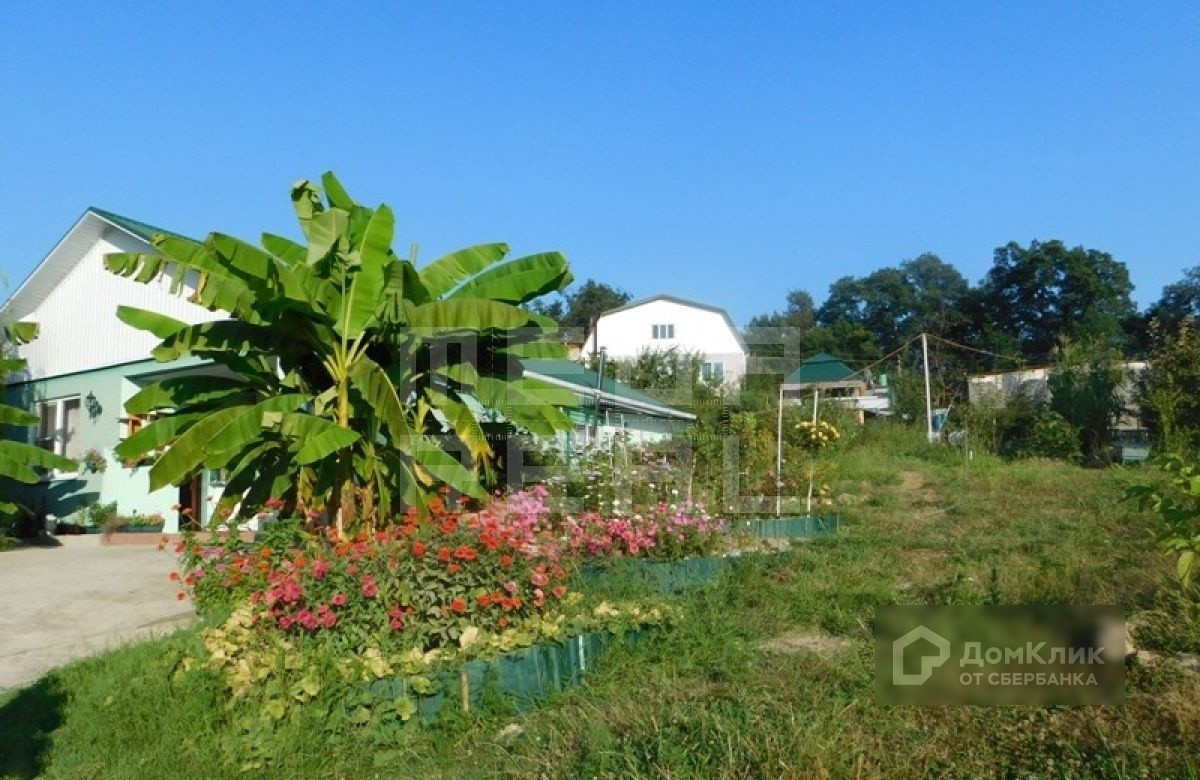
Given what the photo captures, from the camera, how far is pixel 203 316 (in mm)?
13492

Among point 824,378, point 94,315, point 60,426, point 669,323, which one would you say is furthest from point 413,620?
point 669,323

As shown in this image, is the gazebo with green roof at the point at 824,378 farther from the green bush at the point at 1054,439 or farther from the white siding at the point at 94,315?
the white siding at the point at 94,315

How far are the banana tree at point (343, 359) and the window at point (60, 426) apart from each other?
31.6 feet

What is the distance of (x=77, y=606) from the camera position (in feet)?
29.7

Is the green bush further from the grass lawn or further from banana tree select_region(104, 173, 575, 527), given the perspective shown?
banana tree select_region(104, 173, 575, 527)

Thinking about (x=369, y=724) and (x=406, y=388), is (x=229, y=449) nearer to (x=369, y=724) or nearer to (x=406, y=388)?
(x=406, y=388)

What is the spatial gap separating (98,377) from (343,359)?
9.93 metres

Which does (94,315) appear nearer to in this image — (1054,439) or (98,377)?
(98,377)

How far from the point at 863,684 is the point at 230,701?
11.3 ft

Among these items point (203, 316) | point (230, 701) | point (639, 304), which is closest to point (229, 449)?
point (230, 701)

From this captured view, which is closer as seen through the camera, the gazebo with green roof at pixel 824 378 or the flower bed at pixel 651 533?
the flower bed at pixel 651 533

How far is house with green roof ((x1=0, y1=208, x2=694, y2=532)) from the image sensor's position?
Result: 14.5 metres

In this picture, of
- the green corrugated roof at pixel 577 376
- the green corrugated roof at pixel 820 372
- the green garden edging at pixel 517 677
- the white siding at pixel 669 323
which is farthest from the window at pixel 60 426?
the white siding at pixel 669 323

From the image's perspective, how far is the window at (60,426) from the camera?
54.4 ft
